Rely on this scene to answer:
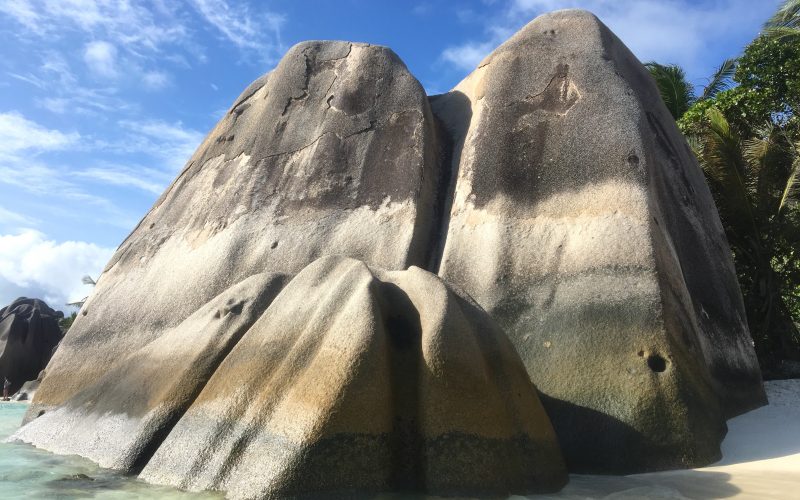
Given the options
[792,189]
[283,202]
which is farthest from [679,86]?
[283,202]

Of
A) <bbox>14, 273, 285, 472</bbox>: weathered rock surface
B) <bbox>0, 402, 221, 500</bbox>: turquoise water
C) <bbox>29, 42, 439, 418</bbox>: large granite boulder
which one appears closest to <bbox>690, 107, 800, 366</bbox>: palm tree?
<bbox>29, 42, 439, 418</bbox>: large granite boulder

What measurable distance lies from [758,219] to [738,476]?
6.88m

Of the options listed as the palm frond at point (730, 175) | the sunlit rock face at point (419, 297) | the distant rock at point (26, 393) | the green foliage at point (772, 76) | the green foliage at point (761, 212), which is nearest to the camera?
the sunlit rock face at point (419, 297)

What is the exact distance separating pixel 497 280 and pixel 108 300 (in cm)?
397

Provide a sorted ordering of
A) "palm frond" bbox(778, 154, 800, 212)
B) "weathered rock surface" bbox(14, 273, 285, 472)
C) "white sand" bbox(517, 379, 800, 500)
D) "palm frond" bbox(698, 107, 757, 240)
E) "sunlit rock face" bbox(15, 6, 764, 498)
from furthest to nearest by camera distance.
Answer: "palm frond" bbox(778, 154, 800, 212), "palm frond" bbox(698, 107, 757, 240), "weathered rock surface" bbox(14, 273, 285, 472), "white sand" bbox(517, 379, 800, 500), "sunlit rock face" bbox(15, 6, 764, 498)

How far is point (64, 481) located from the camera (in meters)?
4.00

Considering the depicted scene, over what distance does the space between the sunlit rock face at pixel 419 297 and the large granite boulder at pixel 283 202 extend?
27mm

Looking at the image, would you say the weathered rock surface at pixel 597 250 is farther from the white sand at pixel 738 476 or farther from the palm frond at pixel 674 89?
the palm frond at pixel 674 89

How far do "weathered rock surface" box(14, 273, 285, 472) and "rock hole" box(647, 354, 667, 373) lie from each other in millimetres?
2436

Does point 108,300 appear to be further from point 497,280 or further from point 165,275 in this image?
point 497,280

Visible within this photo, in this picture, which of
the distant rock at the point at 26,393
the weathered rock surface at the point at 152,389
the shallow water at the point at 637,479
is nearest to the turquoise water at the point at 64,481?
the shallow water at the point at 637,479

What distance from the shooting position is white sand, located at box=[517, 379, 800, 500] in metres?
3.78

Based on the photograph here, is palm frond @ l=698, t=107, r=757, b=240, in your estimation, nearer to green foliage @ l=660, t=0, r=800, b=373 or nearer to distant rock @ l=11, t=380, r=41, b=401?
green foliage @ l=660, t=0, r=800, b=373

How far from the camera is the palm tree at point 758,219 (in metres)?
9.92
